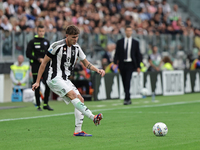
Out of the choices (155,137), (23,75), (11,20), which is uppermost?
(11,20)

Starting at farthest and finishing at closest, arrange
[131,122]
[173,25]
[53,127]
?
[173,25] → [131,122] → [53,127]

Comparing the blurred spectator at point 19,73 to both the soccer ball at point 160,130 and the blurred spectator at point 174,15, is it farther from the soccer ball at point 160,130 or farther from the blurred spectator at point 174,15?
the blurred spectator at point 174,15

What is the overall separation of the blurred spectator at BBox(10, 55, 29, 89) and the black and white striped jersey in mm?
9616

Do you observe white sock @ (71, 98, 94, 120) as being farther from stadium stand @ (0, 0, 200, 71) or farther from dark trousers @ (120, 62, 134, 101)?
stadium stand @ (0, 0, 200, 71)

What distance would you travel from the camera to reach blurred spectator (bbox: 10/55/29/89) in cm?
1789

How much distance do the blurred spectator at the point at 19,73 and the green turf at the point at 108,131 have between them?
472 cm

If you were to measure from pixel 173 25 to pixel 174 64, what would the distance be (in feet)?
17.2

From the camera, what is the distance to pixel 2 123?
1052 centimetres

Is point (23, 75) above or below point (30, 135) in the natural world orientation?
above

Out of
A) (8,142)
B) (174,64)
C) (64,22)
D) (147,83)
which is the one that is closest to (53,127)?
(8,142)

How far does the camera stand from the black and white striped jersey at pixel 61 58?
8.34 meters

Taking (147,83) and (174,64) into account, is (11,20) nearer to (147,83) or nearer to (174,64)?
(147,83)

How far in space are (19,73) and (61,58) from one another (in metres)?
9.89

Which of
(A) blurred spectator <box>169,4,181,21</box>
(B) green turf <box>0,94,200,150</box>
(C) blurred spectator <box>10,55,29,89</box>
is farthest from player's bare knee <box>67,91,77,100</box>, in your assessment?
(A) blurred spectator <box>169,4,181,21</box>
